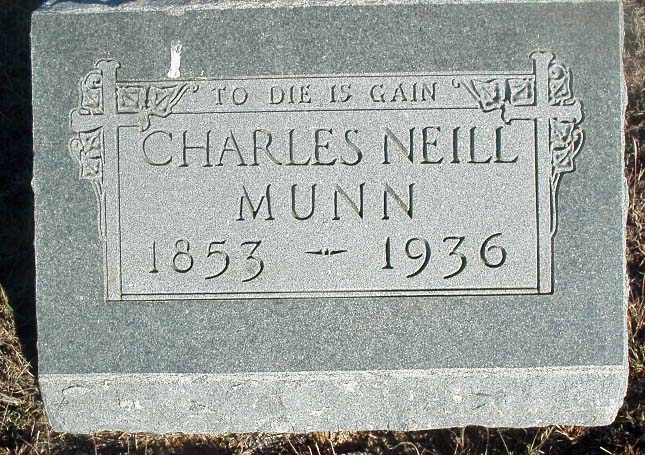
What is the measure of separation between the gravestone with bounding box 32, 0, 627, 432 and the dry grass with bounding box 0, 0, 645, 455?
1.52ft

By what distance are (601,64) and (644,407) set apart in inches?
66.6

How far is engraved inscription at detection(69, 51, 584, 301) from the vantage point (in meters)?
2.88

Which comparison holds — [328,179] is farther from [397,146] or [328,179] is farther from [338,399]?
[338,399]

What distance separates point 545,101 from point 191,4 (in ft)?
5.15

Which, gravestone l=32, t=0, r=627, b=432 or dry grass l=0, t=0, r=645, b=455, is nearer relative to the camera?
gravestone l=32, t=0, r=627, b=432

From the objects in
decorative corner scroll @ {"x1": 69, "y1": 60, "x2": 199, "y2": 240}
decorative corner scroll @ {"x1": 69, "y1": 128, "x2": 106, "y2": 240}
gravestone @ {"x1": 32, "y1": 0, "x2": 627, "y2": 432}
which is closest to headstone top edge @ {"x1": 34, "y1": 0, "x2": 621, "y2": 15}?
gravestone @ {"x1": 32, "y1": 0, "x2": 627, "y2": 432}

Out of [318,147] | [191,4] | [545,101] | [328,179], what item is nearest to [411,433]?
[328,179]

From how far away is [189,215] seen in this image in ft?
9.58

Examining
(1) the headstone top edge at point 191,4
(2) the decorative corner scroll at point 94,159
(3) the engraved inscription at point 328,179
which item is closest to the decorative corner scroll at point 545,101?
(3) the engraved inscription at point 328,179

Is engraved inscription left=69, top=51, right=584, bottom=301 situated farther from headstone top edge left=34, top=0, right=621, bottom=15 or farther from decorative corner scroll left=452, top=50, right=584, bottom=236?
headstone top edge left=34, top=0, right=621, bottom=15

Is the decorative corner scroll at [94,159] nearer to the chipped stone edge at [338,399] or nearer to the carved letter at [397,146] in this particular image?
the chipped stone edge at [338,399]

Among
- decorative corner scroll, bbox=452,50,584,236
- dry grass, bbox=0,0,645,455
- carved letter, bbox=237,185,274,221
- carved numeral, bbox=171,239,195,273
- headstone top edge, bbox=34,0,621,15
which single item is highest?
headstone top edge, bbox=34,0,621,15

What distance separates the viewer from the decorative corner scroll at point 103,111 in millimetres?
2924

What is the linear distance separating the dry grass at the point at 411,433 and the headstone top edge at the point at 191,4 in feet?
3.15
